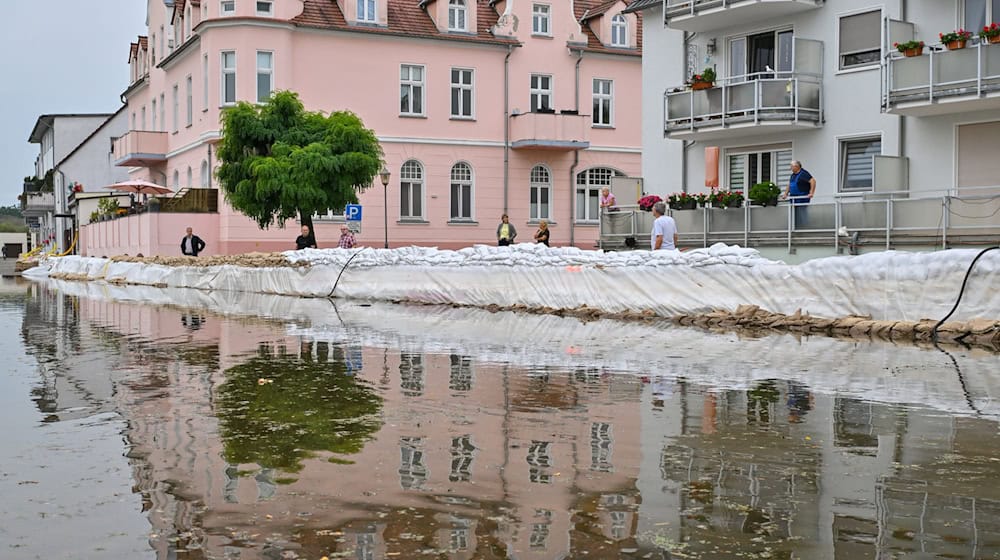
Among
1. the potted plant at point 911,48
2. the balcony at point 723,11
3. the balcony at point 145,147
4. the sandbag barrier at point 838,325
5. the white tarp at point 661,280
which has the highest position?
the balcony at point 723,11

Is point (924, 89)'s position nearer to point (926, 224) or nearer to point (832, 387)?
point (926, 224)

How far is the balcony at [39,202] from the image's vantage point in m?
93.0

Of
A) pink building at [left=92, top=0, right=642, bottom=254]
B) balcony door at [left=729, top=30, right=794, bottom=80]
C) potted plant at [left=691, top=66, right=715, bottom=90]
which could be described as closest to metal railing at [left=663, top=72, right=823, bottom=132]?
potted plant at [left=691, top=66, right=715, bottom=90]

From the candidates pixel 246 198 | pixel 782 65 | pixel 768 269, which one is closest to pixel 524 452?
pixel 768 269

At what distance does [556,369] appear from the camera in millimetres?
12031

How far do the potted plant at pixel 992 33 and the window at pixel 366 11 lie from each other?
1074 inches

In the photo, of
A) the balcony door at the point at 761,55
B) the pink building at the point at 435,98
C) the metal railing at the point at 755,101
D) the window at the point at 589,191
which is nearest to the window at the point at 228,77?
the pink building at the point at 435,98

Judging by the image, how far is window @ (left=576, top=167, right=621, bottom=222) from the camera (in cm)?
5022

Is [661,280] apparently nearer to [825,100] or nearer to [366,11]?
[825,100]

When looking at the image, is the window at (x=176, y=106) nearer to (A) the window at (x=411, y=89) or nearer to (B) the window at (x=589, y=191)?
(A) the window at (x=411, y=89)

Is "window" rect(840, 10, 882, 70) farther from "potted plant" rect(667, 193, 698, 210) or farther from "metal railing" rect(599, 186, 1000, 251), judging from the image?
"potted plant" rect(667, 193, 698, 210)

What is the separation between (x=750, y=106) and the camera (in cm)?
2862

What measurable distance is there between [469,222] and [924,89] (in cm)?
2520

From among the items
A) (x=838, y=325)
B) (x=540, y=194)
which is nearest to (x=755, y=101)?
(x=838, y=325)
